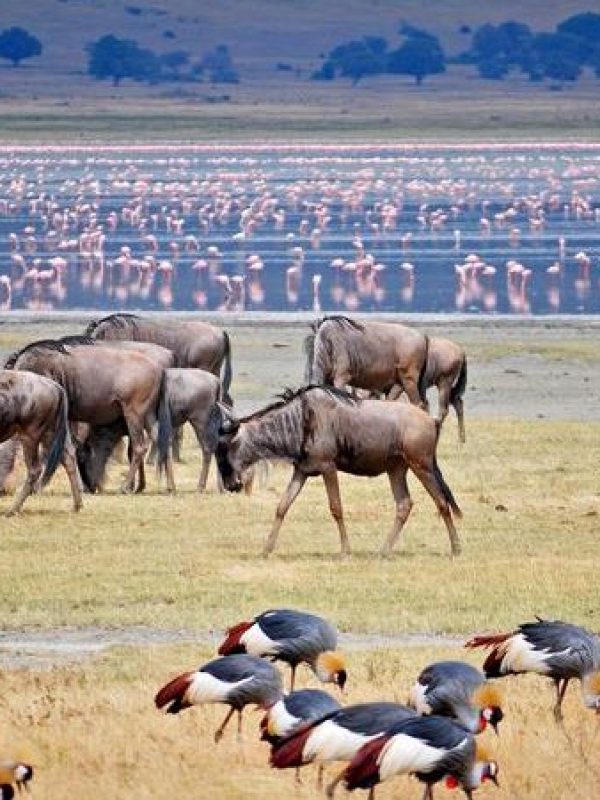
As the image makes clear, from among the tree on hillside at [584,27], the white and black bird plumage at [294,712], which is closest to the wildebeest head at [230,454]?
the white and black bird plumage at [294,712]

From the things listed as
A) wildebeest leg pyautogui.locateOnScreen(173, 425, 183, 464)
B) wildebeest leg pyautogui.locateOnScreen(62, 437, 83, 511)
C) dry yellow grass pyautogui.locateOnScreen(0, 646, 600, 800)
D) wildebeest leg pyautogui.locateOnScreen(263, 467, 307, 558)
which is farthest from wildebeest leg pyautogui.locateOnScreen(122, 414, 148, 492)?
dry yellow grass pyautogui.locateOnScreen(0, 646, 600, 800)

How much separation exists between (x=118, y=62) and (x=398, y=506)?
14800cm

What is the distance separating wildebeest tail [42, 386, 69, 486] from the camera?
17.6 m

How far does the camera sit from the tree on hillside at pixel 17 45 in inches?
6599

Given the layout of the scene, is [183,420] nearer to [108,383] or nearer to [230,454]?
[108,383]

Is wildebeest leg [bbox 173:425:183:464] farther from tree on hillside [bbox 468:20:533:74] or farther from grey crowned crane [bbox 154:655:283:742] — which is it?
tree on hillside [bbox 468:20:533:74]

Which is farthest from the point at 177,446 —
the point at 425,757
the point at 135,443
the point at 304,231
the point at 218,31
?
the point at 218,31

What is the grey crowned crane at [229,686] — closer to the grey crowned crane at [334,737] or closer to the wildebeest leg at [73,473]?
the grey crowned crane at [334,737]

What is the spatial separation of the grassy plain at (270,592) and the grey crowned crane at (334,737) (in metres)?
0.66

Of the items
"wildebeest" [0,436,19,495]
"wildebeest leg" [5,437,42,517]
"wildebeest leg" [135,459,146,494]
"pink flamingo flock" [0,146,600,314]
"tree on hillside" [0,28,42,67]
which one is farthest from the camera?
"tree on hillside" [0,28,42,67]

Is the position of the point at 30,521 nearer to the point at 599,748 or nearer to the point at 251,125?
the point at 599,748

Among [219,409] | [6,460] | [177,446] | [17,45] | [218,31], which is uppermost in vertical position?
[219,409]

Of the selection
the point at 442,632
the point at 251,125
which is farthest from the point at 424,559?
the point at 251,125

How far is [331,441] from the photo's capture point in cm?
1580
